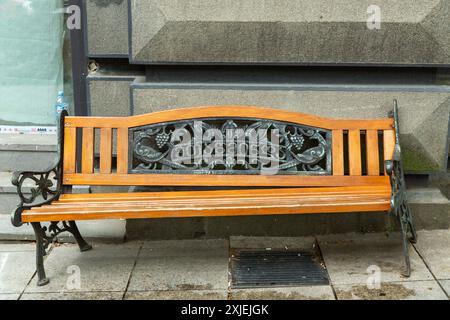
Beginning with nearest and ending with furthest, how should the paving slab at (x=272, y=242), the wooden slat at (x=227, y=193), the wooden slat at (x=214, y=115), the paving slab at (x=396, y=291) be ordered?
the paving slab at (x=396, y=291) < the wooden slat at (x=227, y=193) < the wooden slat at (x=214, y=115) < the paving slab at (x=272, y=242)

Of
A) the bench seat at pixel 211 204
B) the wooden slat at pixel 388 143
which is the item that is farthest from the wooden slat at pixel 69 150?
the wooden slat at pixel 388 143

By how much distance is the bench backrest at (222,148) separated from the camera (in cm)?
475

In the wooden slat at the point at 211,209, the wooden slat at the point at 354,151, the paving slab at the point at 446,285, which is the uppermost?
the wooden slat at the point at 354,151

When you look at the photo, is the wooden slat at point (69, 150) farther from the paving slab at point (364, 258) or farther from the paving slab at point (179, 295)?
the paving slab at point (364, 258)

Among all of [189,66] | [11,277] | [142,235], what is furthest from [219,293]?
[189,66]

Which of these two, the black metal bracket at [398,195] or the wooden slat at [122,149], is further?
the wooden slat at [122,149]

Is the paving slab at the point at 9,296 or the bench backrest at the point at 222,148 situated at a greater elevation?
the bench backrest at the point at 222,148

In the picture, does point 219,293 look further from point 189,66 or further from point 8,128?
point 8,128

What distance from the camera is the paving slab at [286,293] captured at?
14.0 ft

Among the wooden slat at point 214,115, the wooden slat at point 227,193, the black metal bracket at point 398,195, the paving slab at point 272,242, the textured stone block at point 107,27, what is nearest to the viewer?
the black metal bracket at point 398,195

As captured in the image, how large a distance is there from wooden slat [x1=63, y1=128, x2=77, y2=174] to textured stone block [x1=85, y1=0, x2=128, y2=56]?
80 cm

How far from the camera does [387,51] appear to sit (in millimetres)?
4938

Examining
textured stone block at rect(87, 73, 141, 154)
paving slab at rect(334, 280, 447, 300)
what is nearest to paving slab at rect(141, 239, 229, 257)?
textured stone block at rect(87, 73, 141, 154)

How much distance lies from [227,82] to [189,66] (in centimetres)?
30
